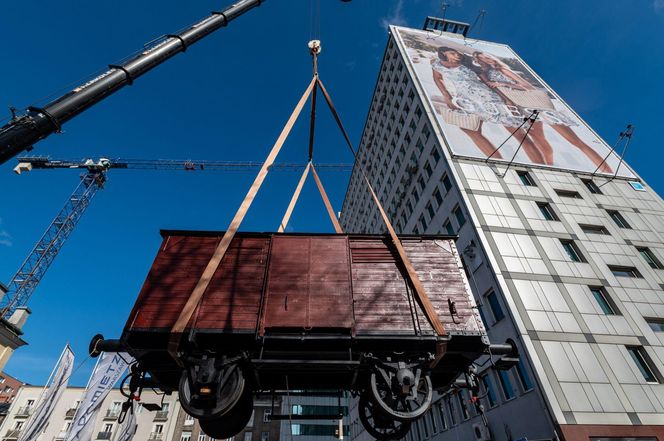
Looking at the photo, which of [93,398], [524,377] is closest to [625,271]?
[524,377]

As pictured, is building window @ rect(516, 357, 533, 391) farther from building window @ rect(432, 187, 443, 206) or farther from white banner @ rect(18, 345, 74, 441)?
white banner @ rect(18, 345, 74, 441)

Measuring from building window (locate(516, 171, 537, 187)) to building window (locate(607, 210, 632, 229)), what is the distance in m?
5.26

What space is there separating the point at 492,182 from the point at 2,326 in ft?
93.9

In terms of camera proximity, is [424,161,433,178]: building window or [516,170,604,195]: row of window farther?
[424,161,433,178]: building window

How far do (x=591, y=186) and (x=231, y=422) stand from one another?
27.7 meters

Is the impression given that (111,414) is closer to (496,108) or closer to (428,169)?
(428,169)

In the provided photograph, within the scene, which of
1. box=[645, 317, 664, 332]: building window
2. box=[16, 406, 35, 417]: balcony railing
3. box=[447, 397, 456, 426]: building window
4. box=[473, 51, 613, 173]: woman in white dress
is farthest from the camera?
box=[16, 406, 35, 417]: balcony railing

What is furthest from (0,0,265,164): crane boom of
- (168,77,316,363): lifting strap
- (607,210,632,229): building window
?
(607,210,632,229): building window

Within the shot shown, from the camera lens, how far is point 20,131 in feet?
21.8

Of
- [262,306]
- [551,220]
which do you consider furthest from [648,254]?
[262,306]

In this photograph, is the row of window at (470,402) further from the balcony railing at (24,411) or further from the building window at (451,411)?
the balcony railing at (24,411)

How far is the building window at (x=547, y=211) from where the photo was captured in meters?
20.2

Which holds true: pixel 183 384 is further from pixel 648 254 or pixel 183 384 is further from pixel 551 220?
pixel 648 254

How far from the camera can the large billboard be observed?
24250 mm
